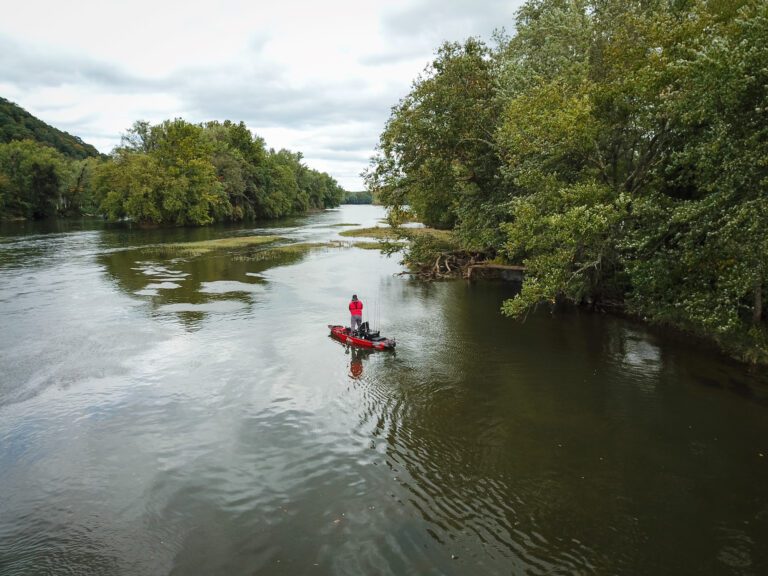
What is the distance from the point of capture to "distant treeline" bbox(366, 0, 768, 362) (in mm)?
15336

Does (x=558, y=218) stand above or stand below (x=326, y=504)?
above

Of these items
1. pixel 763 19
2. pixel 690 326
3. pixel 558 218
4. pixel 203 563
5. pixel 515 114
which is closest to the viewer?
pixel 203 563

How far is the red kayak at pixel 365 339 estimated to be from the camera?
2153cm

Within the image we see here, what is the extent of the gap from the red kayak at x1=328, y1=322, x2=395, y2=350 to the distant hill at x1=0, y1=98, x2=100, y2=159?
481ft

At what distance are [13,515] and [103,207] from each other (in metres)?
90.3

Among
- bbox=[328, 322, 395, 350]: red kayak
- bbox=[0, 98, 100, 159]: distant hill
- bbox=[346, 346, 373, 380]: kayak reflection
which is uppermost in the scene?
bbox=[0, 98, 100, 159]: distant hill

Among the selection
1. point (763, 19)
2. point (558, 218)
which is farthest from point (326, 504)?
point (763, 19)

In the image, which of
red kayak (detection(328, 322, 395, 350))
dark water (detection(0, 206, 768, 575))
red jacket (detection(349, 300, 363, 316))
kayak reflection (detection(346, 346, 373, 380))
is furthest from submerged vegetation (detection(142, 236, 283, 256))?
kayak reflection (detection(346, 346, 373, 380))

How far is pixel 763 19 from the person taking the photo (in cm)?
1419

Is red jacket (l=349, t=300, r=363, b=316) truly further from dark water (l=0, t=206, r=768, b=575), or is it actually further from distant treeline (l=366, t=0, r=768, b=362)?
distant treeline (l=366, t=0, r=768, b=362)

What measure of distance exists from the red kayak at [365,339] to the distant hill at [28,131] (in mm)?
146698

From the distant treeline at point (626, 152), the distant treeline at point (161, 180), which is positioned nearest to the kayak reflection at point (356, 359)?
the distant treeline at point (626, 152)

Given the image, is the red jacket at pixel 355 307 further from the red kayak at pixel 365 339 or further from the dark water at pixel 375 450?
the dark water at pixel 375 450

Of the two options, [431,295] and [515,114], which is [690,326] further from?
[431,295]
